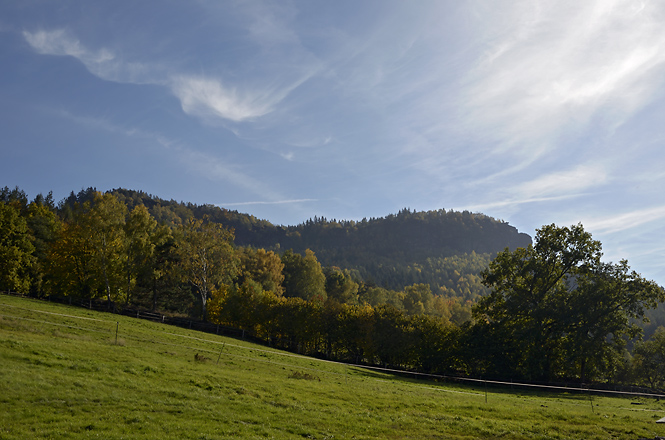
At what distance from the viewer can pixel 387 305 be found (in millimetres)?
65188

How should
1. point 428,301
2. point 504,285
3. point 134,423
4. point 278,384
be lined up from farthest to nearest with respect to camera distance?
point 428,301 < point 504,285 < point 278,384 < point 134,423

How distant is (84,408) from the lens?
1465 centimetres

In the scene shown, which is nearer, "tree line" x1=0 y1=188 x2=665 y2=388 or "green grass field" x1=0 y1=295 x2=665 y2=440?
"green grass field" x1=0 y1=295 x2=665 y2=440

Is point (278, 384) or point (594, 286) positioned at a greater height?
point (594, 286)

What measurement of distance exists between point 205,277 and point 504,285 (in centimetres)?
4978

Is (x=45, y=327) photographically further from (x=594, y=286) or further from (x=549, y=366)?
(x=594, y=286)

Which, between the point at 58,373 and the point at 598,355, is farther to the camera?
the point at 598,355

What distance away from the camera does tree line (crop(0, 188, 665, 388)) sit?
48.5 m

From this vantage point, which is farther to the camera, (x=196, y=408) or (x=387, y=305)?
(x=387, y=305)

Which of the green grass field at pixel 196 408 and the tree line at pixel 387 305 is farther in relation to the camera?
the tree line at pixel 387 305

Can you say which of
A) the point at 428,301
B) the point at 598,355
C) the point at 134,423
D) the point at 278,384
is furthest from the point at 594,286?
the point at 428,301

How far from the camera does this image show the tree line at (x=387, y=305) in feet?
159

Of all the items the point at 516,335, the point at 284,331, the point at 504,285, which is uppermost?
the point at 504,285

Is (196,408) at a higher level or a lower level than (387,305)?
lower
